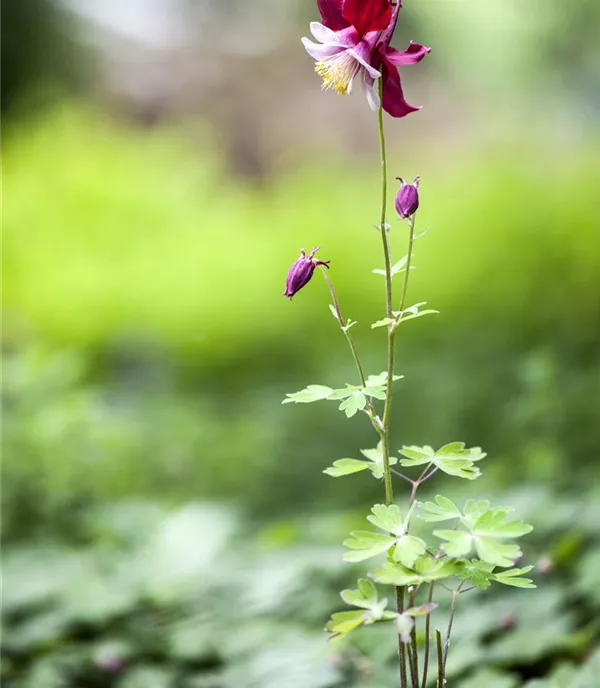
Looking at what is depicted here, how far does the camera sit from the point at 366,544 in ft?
2.01

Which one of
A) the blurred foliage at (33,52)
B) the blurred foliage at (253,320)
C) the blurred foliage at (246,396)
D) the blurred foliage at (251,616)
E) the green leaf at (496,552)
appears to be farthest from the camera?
the blurred foliage at (33,52)

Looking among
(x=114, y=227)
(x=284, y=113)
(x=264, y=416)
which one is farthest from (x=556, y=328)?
(x=284, y=113)

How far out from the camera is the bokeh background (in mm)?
1188

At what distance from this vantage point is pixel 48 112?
4102mm

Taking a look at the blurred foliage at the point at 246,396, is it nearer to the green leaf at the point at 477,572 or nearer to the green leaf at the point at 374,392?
the green leaf at the point at 477,572

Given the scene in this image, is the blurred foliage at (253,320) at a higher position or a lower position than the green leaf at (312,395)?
higher

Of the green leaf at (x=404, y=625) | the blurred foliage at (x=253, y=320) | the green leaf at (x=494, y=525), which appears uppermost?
the blurred foliage at (x=253, y=320)

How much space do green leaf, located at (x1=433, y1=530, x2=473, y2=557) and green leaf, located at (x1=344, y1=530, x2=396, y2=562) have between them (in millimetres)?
43

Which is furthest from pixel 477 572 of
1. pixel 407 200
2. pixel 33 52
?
pixel 33 52

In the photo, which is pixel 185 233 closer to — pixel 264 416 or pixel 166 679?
pixel 264 416

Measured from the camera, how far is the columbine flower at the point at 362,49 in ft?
2.16

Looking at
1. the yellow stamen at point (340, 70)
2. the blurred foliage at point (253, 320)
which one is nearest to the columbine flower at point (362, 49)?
the yellow stamen at point (340, 70)

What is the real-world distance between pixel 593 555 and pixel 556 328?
1.77 meters

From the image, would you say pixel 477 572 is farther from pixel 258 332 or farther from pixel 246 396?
pixel 258 332
